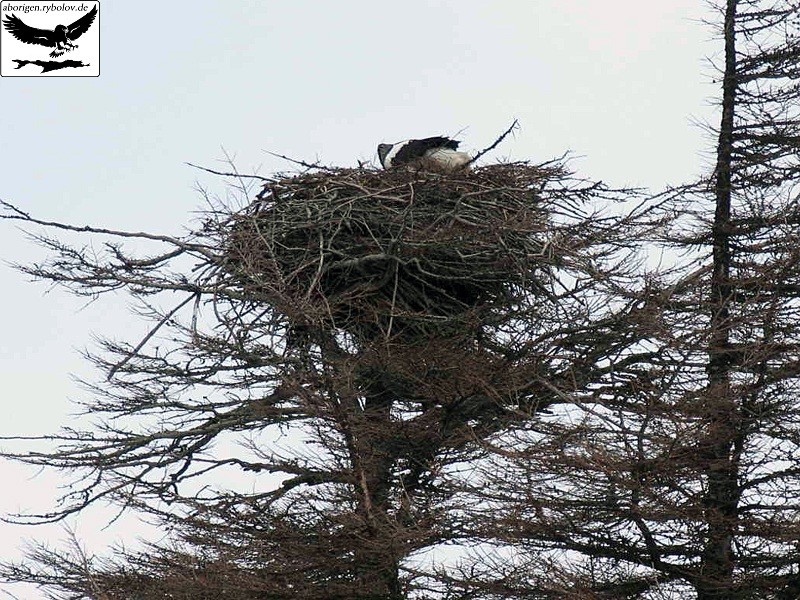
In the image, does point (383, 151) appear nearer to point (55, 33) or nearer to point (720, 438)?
point (55, 33)

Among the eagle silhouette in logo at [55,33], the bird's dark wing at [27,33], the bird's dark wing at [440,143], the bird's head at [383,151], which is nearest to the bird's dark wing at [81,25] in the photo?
the eagle silhouette in logo at [55,33]

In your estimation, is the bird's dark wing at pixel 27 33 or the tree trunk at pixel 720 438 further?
the bird's dark wing at pixel 27 33

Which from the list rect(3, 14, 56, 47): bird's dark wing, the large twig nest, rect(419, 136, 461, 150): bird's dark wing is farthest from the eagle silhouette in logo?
rect(419, 136, 461, 150): bird's dark wing

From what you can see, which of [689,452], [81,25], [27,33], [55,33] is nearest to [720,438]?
[689,452]

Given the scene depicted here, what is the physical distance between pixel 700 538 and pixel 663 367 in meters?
1.88

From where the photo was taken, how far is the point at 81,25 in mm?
16422

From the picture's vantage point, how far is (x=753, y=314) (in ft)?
48.9

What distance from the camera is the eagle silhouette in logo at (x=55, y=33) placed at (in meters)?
→ 16.2

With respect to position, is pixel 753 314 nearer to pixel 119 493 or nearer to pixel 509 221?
pixel 509 221

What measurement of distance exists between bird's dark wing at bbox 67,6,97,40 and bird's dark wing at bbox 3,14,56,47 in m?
0.21

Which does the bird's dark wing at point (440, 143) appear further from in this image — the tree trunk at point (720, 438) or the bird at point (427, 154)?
the tree trunk at point (720, 438)

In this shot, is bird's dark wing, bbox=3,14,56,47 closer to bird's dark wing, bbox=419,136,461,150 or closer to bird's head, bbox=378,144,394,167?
bird's head, bbox=378,144,394,167

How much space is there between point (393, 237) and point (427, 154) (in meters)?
1.58

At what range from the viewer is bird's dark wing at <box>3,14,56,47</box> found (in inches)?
637
